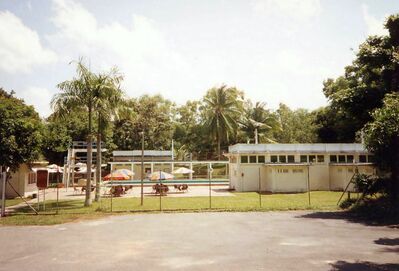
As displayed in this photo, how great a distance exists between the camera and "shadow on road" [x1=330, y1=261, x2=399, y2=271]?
949 cm

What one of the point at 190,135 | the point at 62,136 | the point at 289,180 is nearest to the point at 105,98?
the point at 289,180

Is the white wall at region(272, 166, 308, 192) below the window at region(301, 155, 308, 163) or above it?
below

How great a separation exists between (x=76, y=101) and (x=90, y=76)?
6.75 feet

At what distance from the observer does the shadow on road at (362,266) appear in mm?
9492

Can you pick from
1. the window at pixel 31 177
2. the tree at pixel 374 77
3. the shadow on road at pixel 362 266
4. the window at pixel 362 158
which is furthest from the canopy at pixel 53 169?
the shadow on road at pixel 362 266

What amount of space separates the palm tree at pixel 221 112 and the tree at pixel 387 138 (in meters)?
32.4

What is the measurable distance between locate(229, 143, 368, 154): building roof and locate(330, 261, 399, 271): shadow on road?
26.0 metres

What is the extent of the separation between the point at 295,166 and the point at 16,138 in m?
25.6

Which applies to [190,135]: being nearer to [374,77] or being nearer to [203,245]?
[374,77]

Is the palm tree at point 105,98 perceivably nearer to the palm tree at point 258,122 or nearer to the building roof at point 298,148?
the building roof at point 298,148

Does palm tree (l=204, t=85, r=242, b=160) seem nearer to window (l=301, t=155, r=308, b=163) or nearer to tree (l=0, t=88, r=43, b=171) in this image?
A: window (l=301, t=155, r=308, b=163)

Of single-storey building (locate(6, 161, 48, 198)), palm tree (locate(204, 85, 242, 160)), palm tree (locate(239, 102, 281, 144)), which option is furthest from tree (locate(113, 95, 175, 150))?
single-storey building (locate(6, 161, 48, 198))

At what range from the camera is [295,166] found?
3500cm

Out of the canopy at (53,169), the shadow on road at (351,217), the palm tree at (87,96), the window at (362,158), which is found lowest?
the shadow on road at (351,217)
